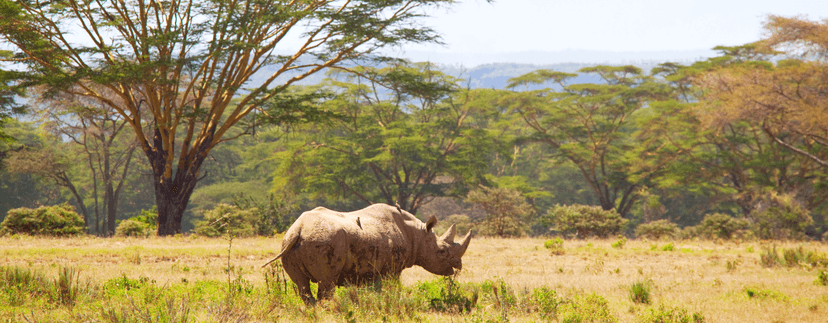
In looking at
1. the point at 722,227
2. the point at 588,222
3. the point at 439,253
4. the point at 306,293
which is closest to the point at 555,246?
the point at 588,222

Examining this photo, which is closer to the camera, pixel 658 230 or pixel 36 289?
pixel 36 289

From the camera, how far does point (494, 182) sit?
1344 inches

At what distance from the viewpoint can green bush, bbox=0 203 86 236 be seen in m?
16.4

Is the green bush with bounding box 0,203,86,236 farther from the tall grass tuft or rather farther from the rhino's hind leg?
the rhino's hind leg

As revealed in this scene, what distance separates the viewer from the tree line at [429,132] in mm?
18688

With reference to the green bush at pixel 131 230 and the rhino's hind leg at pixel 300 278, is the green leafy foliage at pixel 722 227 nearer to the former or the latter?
the rhino's hind leg at pixel 300 278

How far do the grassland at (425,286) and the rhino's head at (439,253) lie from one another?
0.28 m

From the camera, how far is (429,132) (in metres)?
33.8

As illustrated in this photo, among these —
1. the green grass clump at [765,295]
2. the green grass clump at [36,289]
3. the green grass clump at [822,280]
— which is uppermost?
the green grass clump at [36,289]

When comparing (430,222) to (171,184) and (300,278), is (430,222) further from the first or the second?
(171,184)

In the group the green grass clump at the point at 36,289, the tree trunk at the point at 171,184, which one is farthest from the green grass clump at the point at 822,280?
the tree trunk at the point at 171,184

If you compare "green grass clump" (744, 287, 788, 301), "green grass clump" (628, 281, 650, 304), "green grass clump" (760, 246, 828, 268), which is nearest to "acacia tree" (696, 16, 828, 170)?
"green grass clump" (760, 246, 828, 268)

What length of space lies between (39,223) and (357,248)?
578 inches

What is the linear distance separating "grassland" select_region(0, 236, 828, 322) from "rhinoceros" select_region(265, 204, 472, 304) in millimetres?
276
